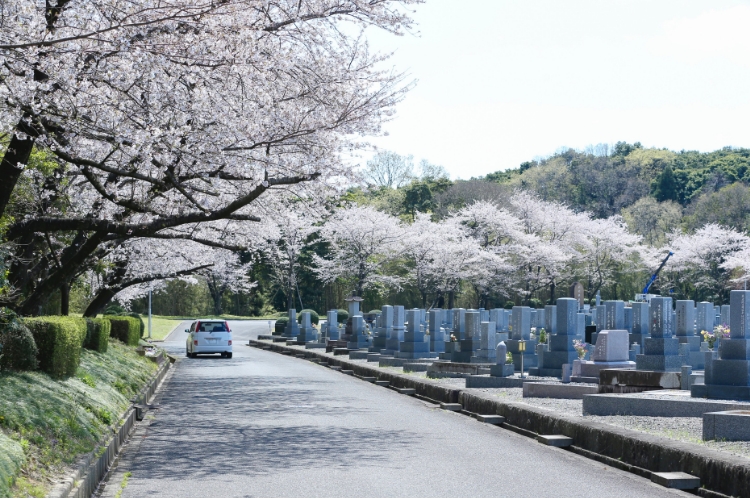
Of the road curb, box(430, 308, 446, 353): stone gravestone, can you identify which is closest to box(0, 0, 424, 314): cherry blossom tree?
the road curb

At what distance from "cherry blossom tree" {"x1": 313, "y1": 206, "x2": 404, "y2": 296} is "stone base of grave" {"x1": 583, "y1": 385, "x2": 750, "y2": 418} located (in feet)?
155

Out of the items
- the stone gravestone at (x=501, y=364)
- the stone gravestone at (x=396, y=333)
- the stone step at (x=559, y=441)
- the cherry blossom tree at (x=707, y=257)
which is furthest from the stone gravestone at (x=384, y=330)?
the cherry blossom tree at (x=707, y=257)

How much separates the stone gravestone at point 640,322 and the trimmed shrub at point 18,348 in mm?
13100

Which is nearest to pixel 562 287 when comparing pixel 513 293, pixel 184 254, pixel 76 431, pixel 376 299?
pixel 513 293

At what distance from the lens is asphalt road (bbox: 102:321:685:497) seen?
316 inches

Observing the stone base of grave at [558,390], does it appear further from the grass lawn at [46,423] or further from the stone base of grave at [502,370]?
the grass lawn at [46,423]

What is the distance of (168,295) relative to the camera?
7625 centimetres

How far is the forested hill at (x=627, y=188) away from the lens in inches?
2692

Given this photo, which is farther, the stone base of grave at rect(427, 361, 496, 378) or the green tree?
the green tree

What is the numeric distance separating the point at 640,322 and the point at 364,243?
4285 cm

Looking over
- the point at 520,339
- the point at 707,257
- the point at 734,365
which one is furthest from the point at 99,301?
the point at 707,257

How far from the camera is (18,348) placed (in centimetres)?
1141

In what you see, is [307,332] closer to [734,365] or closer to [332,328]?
[332,328]

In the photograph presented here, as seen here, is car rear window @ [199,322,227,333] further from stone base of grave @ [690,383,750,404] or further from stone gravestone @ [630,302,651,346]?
stone base of grave @ [690,383,750,404]
